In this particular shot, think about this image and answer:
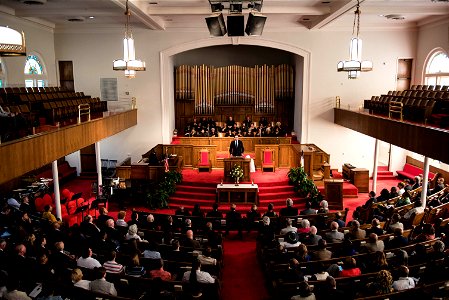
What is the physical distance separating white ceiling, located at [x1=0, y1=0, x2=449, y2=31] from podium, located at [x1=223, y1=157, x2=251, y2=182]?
5.50m

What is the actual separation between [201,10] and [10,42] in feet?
33.3

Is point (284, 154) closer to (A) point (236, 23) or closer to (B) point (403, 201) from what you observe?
(B) point (403, 201)

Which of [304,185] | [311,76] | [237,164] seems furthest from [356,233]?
[311,76]

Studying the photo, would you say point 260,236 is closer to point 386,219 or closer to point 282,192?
point 386,219

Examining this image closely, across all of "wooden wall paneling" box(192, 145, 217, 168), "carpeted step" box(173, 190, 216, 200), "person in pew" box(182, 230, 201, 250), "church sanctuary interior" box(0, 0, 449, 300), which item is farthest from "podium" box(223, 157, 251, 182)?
"person in pew" box(182, 230, 201, 250)

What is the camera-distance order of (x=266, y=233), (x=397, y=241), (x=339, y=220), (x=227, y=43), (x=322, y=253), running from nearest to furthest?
(x=322, y=253) → (x=397, y=241) → (x=266, y=233) → (x=339, y=220) → (x=227, y=43)

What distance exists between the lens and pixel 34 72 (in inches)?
709

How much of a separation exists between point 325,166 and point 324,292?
1038cm

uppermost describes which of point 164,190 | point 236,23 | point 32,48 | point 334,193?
point 32,48

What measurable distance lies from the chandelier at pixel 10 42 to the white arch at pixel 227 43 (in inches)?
516

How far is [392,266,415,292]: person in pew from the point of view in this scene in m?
6.66

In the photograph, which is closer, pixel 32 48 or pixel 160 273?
pixel 160 273

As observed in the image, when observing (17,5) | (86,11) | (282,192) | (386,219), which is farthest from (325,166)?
(17,5)

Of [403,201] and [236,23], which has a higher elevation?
[236,23]
